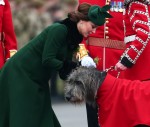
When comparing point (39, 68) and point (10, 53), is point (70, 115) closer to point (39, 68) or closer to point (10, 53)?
point (10, 53)

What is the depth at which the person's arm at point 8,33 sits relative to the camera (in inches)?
327

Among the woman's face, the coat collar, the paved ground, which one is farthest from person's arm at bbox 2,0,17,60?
the paved ground

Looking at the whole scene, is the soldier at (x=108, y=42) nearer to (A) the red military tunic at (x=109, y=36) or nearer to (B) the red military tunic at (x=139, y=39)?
(A) the red military tunic at (x=109, y=36)

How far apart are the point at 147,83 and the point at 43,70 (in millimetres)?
949

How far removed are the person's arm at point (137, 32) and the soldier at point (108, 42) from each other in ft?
1.31

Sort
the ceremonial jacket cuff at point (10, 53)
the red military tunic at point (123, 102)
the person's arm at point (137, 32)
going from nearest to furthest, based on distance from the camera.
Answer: the red military tunic at point (123, 102) → the person's arm at point (137, 32) → the ceremonial jacket cuff at point (10, 53)

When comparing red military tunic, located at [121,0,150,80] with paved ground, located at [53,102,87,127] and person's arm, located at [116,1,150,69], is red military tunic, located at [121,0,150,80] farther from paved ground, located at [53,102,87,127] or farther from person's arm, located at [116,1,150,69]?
paved ground, located at [53,102,87,127]

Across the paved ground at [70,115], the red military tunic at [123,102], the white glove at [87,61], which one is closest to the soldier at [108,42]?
the white glove at [87,61]

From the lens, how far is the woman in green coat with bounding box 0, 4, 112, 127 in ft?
23.8

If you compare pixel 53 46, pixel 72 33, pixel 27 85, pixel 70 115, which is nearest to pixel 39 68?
pixel 27 85

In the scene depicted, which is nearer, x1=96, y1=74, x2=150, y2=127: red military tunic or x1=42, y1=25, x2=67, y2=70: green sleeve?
x1=96, y1=74, x2=150, y2=127: red military tunic

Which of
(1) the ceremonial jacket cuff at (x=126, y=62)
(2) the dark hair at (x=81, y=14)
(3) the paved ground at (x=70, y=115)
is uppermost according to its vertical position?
(2) the dark hair at (x=81, y=14)

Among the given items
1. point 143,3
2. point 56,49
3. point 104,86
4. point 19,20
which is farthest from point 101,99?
point 19,20

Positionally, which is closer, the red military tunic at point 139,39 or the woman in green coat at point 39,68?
the woman in green coat at point 39,68
